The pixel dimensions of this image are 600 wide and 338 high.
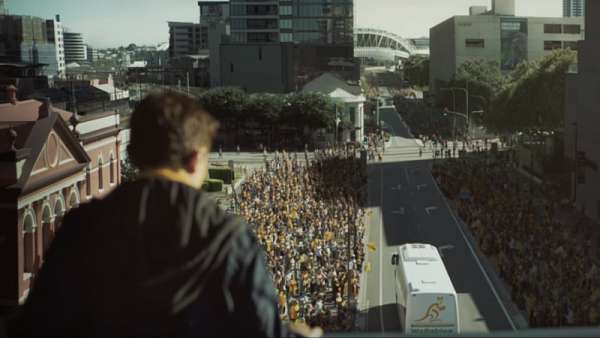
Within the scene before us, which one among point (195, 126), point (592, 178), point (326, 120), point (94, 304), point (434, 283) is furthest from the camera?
point (326, 120)

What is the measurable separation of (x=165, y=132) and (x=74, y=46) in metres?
179

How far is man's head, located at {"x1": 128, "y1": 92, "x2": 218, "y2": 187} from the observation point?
188cm

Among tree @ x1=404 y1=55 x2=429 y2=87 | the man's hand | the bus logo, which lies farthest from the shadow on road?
tree @ x1=404 y1=55 x2=429 y2=87

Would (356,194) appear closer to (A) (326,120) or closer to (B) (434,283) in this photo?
(B) (434,283)

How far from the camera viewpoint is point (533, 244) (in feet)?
76.3

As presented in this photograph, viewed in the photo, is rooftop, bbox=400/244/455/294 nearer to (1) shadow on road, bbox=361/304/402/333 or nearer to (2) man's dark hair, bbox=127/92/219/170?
(1) shadow on road, bbox=361/304/402/333

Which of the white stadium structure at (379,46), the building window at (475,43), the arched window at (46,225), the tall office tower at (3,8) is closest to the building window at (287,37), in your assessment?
the building window at (475,43)

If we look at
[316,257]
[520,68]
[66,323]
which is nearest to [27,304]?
[66,323]

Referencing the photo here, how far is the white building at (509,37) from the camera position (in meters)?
80.5

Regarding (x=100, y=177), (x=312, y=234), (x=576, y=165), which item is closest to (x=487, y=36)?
(x=576, y=165)

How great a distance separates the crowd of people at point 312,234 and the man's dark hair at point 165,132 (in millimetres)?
14340

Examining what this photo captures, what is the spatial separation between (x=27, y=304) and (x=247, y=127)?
2412 inches

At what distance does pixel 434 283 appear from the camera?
16672mm

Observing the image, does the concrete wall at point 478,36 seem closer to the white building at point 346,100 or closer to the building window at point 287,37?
the building window at point 287,37
